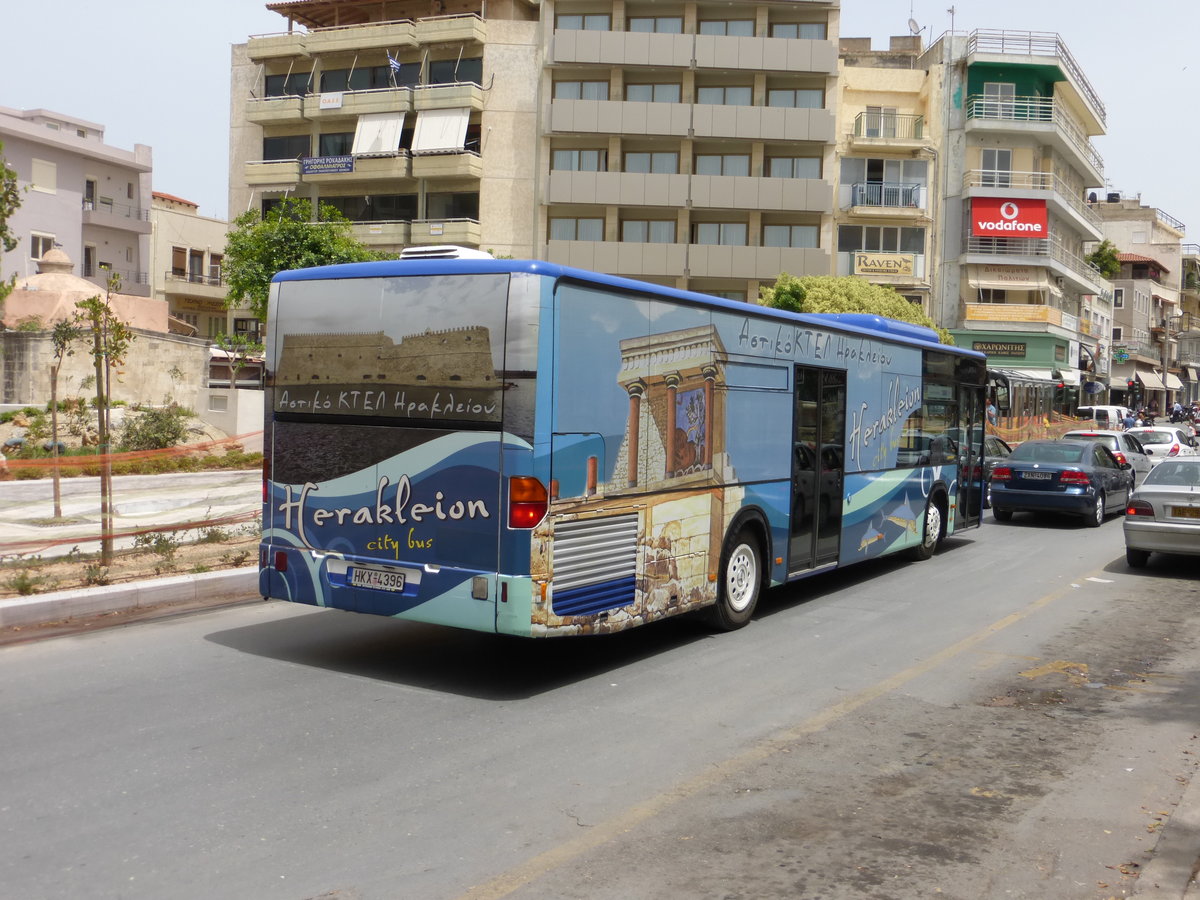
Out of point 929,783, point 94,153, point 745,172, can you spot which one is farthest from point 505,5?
point 929,783

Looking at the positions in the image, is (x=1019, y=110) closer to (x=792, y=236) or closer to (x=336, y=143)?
(x=792, y=236)

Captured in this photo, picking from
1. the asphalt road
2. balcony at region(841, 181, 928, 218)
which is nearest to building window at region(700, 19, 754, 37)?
balcony at region(841, 181, 928, 218)

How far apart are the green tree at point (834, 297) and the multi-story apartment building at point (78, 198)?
31.5 metres

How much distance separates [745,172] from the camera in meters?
47.8

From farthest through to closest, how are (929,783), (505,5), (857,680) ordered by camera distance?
→ (505,5)
(857,680)
(929,783)

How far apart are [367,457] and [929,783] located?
445 centimetres

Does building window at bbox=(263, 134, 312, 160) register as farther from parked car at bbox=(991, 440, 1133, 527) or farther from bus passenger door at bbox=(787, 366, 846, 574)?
bus passenger door at bbox=(787, 366, 846, 574)

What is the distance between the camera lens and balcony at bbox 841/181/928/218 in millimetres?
50656

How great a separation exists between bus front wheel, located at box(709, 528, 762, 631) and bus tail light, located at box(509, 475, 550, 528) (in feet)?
9.29

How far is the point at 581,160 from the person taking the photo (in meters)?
48.1

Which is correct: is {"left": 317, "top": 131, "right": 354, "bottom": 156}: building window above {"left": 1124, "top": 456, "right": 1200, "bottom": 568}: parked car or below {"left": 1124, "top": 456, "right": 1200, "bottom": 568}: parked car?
above

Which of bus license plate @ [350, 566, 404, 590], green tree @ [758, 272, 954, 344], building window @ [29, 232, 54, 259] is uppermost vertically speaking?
building window @ [29, 232, 54, 259]

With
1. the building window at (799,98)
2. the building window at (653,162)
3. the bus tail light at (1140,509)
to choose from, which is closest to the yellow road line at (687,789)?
the bus tail light at (1140,509)

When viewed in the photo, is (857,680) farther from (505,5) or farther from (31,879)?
(505,5)
